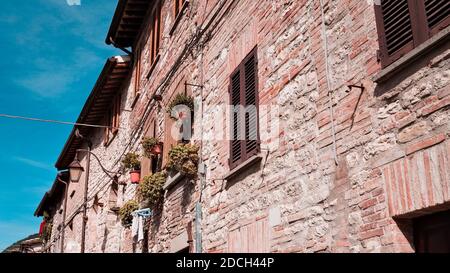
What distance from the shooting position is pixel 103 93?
16.8m

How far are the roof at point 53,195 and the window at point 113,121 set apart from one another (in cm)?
643

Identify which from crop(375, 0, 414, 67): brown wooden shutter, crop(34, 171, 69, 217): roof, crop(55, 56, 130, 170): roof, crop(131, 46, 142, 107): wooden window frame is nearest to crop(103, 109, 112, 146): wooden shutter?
crop(55, 56, 130, 170): roof

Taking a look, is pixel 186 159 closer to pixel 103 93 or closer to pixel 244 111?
pixel 244 111

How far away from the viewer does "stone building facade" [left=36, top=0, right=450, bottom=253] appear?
394 centimetres

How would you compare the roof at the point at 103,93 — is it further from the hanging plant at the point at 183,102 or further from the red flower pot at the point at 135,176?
the hanging plant at the point at 183,102

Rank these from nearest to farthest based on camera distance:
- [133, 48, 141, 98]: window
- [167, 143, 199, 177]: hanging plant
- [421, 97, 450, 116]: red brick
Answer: [421, 97, 450, 116]: red brick
[167, 143, 199, 177]: hanging plant
[133, 48, 141, 98]: window

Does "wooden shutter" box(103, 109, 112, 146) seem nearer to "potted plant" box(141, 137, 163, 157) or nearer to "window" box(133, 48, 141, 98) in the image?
"window" box(133, 48, 141, 98)

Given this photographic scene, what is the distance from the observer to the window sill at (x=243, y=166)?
617cm

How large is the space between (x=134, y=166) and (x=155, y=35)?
2.94m

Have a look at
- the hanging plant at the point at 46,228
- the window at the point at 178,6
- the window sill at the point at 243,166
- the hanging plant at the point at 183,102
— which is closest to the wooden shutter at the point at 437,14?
the window sill at the point at 243,166

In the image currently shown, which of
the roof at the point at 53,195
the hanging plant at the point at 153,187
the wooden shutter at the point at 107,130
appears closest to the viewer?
the hanging plant at the point at 153,187

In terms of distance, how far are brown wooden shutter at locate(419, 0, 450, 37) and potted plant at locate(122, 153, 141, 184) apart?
8833mm

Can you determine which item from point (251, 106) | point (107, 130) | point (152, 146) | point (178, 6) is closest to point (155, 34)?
point (178, 6)

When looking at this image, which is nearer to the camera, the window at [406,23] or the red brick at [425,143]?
the red brick at [425,143]
